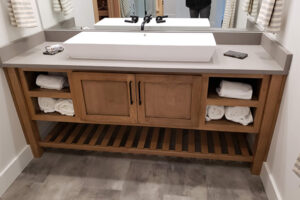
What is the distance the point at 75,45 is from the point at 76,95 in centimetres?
35

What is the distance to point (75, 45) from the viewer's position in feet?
5.26

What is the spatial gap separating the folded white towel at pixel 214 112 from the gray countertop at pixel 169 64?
0.31 m

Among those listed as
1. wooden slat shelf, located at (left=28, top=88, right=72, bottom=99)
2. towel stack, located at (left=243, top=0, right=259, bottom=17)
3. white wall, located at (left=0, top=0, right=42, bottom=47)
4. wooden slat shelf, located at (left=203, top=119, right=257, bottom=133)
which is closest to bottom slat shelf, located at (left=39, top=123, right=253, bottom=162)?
wooden slat shelf, located at (left=203, top=119, right=257, bottom=133)

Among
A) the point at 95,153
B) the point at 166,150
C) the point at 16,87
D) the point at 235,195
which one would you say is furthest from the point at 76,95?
the point at 235,195

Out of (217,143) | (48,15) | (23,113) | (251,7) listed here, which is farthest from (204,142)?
(48,15)

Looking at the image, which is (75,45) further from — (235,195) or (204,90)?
(235,195)

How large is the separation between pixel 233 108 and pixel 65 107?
3.93 ft

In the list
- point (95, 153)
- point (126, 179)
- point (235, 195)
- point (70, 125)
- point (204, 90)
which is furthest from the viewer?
point (70, 125)

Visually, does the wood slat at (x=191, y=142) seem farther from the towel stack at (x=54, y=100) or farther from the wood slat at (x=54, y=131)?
the wood slat at (x=54, y=131)

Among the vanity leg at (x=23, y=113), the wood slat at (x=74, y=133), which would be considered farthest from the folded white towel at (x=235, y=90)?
the vanity leg at (x=23, y=113)

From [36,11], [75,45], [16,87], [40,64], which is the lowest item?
[16,87]

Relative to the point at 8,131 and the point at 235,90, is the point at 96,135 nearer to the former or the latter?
the point at 8,131

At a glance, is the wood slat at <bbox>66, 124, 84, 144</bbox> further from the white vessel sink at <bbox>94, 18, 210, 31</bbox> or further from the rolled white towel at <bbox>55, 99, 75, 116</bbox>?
the white vessel sink at <bbox>94, 18, 210, 31</bbox>

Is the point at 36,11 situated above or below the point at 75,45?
above
